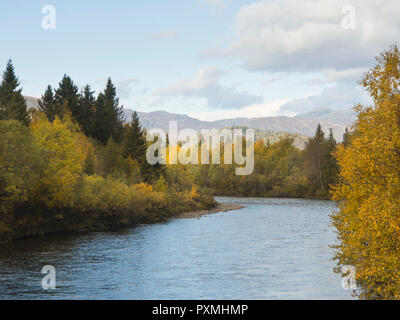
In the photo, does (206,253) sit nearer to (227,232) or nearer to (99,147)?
(227,232)

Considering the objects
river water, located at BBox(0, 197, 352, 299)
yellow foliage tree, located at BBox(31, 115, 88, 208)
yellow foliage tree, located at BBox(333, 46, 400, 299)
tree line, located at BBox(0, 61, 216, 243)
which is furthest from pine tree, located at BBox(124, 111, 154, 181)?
yellow foliage tree, located at BBox(333, 46, 400, 299)

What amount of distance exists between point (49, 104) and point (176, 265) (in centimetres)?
6999

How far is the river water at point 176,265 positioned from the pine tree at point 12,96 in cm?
3160

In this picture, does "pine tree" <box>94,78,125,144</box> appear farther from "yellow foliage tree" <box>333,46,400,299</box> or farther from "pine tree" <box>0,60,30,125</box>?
"yellow foliage tree" <box>333,46,400,299</box>

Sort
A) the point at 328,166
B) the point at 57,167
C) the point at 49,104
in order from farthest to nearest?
the point at 328,166, the point at 49,104, the point at 57,167

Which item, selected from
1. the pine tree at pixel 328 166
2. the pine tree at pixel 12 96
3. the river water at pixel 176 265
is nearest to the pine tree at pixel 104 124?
the pine tree at pixel 12 96

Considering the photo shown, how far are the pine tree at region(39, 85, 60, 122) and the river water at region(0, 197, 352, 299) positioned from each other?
152 feet

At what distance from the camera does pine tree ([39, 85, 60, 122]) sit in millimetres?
92500

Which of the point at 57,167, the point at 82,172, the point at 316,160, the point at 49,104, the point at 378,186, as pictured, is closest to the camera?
the point at 378,186

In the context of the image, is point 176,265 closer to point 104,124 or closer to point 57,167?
point 57,167

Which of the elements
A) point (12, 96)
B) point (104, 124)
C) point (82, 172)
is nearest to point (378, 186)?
point (82, 172)

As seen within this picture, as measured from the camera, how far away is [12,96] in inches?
3063

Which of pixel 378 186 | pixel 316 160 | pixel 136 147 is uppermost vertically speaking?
pixel 136 147
